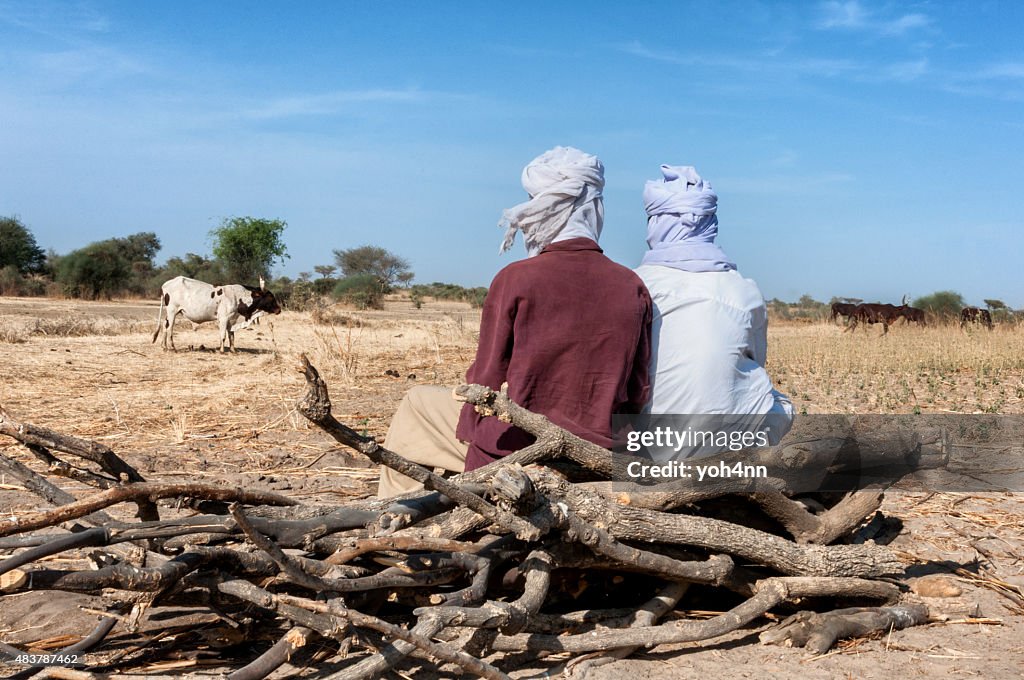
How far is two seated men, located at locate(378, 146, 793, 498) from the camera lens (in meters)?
3.65

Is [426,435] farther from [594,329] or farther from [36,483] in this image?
[36,483]

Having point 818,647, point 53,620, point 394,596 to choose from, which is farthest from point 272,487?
point 818,647

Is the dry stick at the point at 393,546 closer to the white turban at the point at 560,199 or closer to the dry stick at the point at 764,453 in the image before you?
the dry stick at the point at 764,453

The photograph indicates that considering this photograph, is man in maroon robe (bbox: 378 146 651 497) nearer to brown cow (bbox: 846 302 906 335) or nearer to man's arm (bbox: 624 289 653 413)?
man's arm (bbox: 624 289 653 413)

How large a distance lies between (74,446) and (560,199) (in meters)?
2.04

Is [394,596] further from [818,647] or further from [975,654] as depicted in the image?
[975,654]

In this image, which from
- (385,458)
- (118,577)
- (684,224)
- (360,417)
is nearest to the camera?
(118,577)

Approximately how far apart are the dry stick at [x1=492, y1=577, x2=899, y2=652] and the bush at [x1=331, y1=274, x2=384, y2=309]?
1058 inches

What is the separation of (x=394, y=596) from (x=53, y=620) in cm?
131

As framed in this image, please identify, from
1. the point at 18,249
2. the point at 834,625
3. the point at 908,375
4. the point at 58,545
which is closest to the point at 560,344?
the point at 834,625

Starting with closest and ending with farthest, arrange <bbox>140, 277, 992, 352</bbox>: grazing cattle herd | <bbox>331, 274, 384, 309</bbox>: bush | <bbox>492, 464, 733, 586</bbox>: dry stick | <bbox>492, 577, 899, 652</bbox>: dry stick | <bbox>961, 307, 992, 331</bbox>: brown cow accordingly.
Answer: <bbox>492, 464, 733, 586</bbox>: dry stick, <bbox>492, 577, 899, 652</bbox>: dry stick, <bbox>140, 277, 992, 352</bbox>: grazing cattle herd, <bbox>961, 307, 992, 331</bbox>: brown cow, <bbox>331, 274, 384, 309</bbox>: bush

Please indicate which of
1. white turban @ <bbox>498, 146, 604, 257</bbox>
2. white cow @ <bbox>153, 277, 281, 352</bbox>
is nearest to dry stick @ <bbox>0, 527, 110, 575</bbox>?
white turban @ <bbox>498, 146, 604, 257</bbox>

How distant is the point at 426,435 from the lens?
4.17 m

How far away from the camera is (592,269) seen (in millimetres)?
3744
